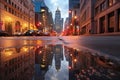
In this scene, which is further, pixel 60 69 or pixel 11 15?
pixel 11 15

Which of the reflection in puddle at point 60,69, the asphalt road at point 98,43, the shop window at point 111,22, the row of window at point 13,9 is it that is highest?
the row of window at point 13,9

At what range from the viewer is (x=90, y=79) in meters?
3.06

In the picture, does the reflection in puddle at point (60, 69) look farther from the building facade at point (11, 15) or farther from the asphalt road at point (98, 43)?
the building facade at point (11, 15)

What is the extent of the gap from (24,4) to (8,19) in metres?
25.0

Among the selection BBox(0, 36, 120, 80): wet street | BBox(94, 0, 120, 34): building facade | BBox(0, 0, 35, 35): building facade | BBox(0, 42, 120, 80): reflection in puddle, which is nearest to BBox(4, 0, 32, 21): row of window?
BBox(0, 0, 35, 35): building facade

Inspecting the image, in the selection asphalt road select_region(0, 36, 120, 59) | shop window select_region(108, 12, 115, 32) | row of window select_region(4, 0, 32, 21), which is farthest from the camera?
row of window select_region(4, 0, 32, 21)

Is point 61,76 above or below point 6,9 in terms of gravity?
below

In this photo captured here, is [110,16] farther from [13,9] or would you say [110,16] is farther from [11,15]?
[13,9]

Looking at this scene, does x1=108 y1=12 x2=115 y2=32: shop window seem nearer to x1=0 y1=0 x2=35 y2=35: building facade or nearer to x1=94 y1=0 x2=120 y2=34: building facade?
x1=94 y1=0 x2=120 y2=34: building facade

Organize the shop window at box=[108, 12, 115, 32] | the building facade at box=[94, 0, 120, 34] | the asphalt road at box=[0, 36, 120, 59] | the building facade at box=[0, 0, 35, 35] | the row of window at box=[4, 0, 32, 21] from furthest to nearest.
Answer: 1. the row of window at box=[4, 0, 32, 21]
2. the building facade at box=[0, 0, 35, 35]
3. the shop window at box=[108, 12, 115, 32]
4. the building facade at box=[94, 0, 120, 34]
5. the asphalt road at box=[0, 36, 120, 59]

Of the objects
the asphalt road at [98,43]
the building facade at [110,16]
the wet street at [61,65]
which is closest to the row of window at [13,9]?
the building facade at [110,16]

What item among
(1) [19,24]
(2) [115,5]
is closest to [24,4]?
(1) [19,24]

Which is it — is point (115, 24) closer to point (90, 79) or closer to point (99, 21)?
point (99, 21)

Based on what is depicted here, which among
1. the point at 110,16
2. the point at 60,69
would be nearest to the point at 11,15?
the point at 110,16
